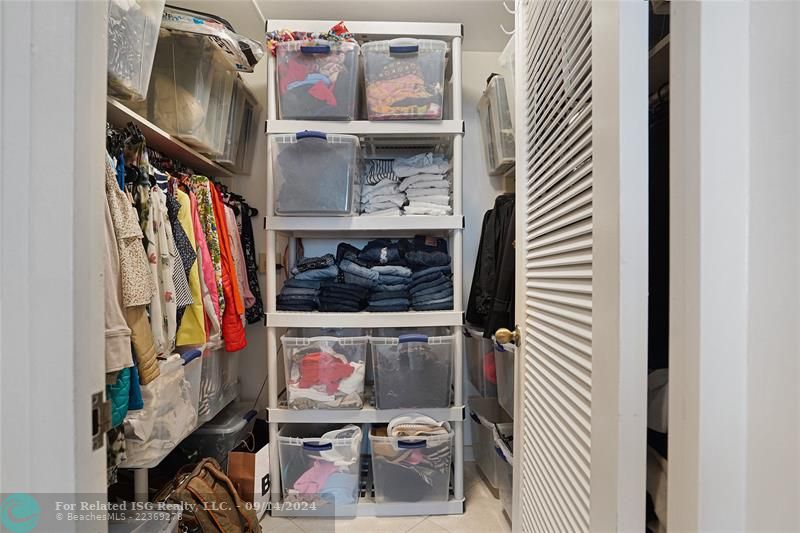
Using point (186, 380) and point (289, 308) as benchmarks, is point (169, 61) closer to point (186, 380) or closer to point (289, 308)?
point (289, 308)

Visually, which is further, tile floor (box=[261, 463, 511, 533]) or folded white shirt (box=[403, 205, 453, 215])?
folded white shirt (box=[403, 205, 453, 215])

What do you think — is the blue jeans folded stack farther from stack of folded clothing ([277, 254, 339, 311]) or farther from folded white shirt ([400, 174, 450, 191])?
folded white shirt ([400, 174, 450, 191])

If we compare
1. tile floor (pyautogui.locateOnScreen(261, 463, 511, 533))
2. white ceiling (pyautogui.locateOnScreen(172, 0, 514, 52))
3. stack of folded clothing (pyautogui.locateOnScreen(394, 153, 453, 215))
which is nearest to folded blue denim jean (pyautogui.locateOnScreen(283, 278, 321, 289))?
stack of folded clothing (pyautogui.locateOnScreen(394, 153, 453, 215))

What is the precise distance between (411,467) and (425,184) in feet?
4.09

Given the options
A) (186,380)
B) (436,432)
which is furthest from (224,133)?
(436,432)

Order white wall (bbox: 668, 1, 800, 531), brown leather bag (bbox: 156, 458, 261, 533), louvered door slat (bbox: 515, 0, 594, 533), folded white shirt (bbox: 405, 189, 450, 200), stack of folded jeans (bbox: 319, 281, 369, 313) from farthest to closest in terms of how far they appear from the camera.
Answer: folded white shirt (bbox: 405, 189, 450, 200) → stack of folded jeans (bbox: 319, 281, 369, 313) → brown leather bag (bbox: 156, 458, 261, 533) → louvered door slat (bbox: 515, 0, 594, 533) → white wall (bbox: 668, 1, 800, 531)

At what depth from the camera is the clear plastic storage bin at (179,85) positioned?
1378mm

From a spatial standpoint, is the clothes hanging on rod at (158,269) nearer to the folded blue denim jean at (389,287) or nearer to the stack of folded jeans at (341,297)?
the stack of folded jeans at (341,297)

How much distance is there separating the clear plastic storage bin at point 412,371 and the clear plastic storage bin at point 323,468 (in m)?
0.22

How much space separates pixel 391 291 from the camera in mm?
1621

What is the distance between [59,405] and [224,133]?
1455 mm

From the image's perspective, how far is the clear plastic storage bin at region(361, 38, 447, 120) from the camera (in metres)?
1.50

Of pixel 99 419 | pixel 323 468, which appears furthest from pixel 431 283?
pixel 99 419

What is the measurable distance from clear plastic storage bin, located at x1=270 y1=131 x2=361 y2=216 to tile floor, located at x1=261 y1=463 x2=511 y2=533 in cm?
132
